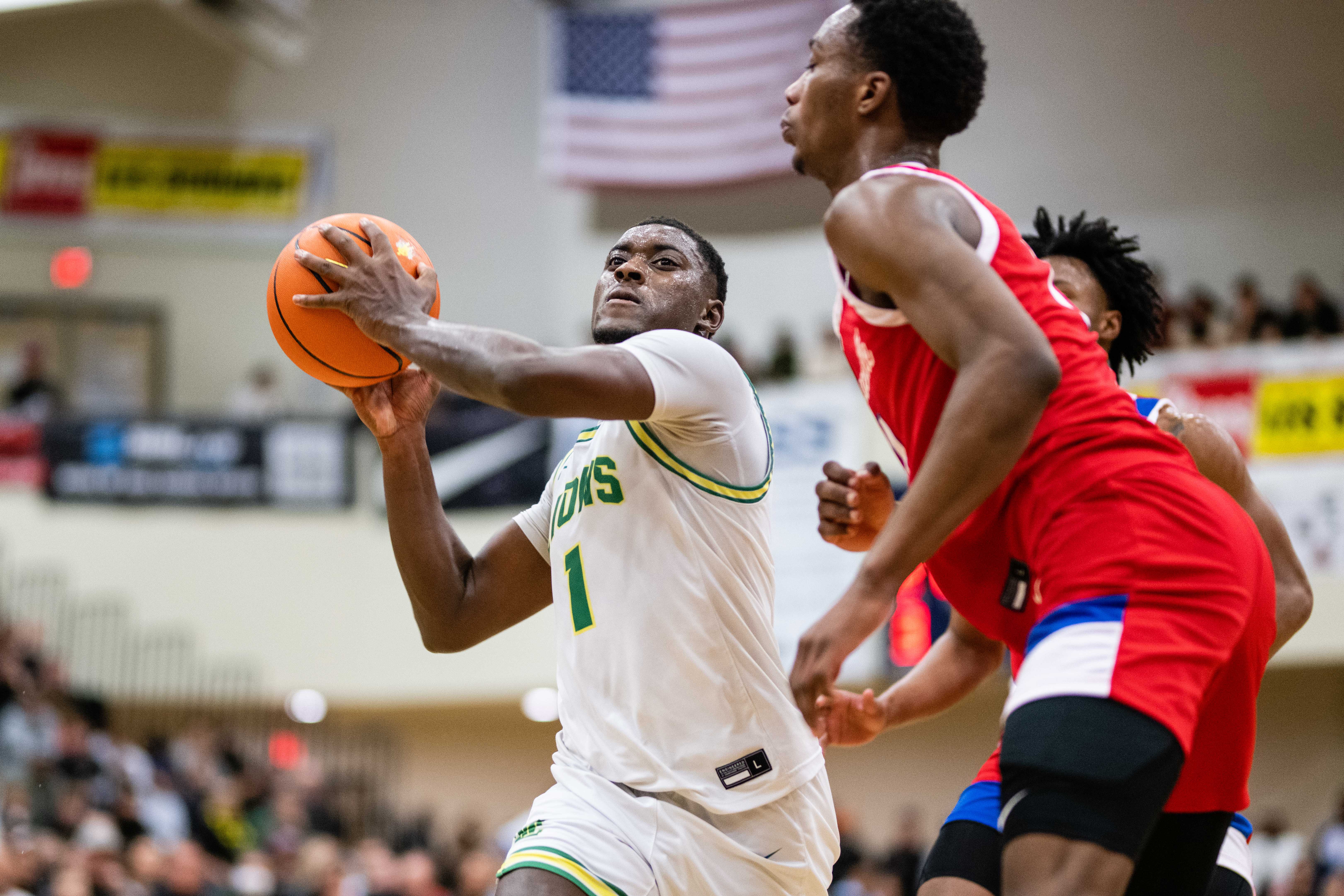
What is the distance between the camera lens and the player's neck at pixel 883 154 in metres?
2.80

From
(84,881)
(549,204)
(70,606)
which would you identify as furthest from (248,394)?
(84,881)

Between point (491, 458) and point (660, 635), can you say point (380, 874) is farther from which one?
point (660, 635)

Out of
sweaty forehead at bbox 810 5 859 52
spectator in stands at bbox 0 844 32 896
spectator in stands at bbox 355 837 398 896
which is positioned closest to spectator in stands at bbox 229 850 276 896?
spectator in stands at bbox 355 837 398 896

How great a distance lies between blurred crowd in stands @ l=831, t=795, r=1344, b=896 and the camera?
10.7 meters

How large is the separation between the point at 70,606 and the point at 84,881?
8.73 metres

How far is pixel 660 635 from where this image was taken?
3.32 meters

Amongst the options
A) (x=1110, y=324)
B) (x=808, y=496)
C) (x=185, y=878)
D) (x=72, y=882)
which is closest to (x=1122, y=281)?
(x=1110, y=324)

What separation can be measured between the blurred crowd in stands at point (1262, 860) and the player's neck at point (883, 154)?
323 inches

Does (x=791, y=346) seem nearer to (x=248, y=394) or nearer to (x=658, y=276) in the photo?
(x=248, y=394)

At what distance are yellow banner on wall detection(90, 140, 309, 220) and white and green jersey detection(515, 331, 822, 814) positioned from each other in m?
18.6

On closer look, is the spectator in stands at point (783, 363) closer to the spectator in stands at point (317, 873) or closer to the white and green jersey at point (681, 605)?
the spectator in stands at point (317, 873)

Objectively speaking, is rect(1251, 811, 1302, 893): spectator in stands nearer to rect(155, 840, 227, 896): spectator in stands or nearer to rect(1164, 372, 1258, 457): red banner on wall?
rect(1164, 372, 1258, 457): red banner on wall

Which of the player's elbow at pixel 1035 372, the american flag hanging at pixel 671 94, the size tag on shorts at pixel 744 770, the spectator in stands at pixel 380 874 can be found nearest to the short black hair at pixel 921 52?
the player's elbow at pixel 1035 372

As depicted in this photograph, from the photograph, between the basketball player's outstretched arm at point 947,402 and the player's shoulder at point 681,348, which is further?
the player's shoulder at point 681,348
